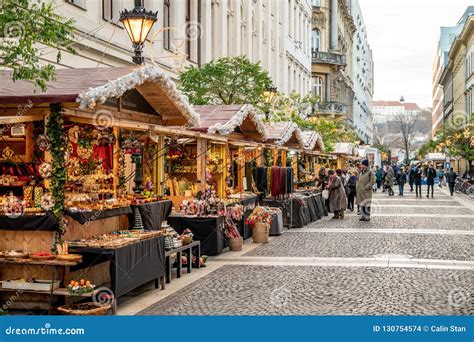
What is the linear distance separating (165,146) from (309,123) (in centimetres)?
2313

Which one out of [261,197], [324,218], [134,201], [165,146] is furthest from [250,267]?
[324,218]

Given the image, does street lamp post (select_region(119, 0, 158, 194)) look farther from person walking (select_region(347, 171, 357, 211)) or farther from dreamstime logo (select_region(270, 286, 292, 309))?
person walking (select_region(347, 171, 357, 211))

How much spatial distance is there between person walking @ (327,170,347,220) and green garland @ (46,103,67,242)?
16057 mm

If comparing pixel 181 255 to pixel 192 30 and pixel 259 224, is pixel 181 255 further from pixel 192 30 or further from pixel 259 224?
pixel 192 30

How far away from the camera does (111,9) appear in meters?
21.5

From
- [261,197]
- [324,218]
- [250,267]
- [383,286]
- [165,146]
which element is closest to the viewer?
[383,286]

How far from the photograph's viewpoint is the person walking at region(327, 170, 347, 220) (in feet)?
82.1

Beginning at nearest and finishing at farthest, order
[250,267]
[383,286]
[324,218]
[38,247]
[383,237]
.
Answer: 1. [38,247]
2. [383,286]
3. [250,267]
4. [383,237]
5. [324,218]

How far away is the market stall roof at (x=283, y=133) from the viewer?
73.8 ft

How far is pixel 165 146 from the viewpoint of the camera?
1588 centimetres

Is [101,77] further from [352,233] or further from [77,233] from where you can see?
[352,233]

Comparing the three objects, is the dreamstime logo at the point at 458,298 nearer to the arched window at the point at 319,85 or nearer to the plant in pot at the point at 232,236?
the plant in pot at the point at 232,236

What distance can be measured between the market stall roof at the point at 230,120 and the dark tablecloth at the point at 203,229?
2087 millimetres

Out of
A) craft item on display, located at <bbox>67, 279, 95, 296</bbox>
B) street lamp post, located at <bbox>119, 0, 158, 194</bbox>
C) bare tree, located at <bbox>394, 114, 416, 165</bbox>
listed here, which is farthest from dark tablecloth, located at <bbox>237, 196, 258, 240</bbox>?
bare tree, located at <bbox>394, 114, 416, 165</bbox>
